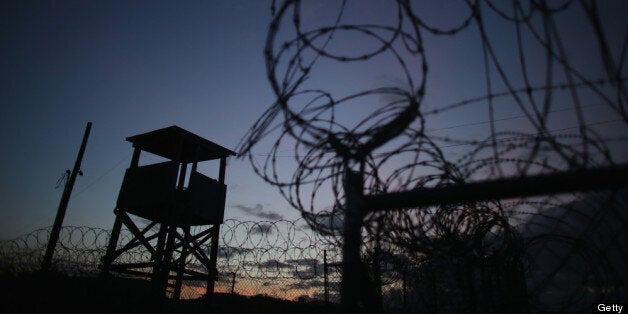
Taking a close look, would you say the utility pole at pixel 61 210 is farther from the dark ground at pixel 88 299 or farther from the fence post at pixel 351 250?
the fence post at pixel 351 250

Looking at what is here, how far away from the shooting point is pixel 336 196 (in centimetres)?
327

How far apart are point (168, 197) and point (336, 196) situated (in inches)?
249

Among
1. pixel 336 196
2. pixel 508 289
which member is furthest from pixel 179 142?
pixel 508 289

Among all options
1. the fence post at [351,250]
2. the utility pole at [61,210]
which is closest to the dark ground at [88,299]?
the utility pole at [61,210]

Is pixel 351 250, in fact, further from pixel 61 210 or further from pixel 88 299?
pixel 61 210

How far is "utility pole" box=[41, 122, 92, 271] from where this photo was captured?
1127 centimetres

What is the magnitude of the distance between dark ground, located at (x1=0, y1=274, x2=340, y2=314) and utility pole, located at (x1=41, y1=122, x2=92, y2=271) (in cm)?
293

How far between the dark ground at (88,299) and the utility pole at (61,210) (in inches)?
116

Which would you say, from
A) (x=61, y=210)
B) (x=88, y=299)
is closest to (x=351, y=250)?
(x=88, y=299)

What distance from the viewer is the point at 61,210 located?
12.5 metres

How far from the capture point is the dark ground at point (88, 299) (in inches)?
254

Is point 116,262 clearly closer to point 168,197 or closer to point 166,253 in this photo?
point 166,253

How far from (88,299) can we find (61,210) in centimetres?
739

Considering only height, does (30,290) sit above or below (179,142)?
below
